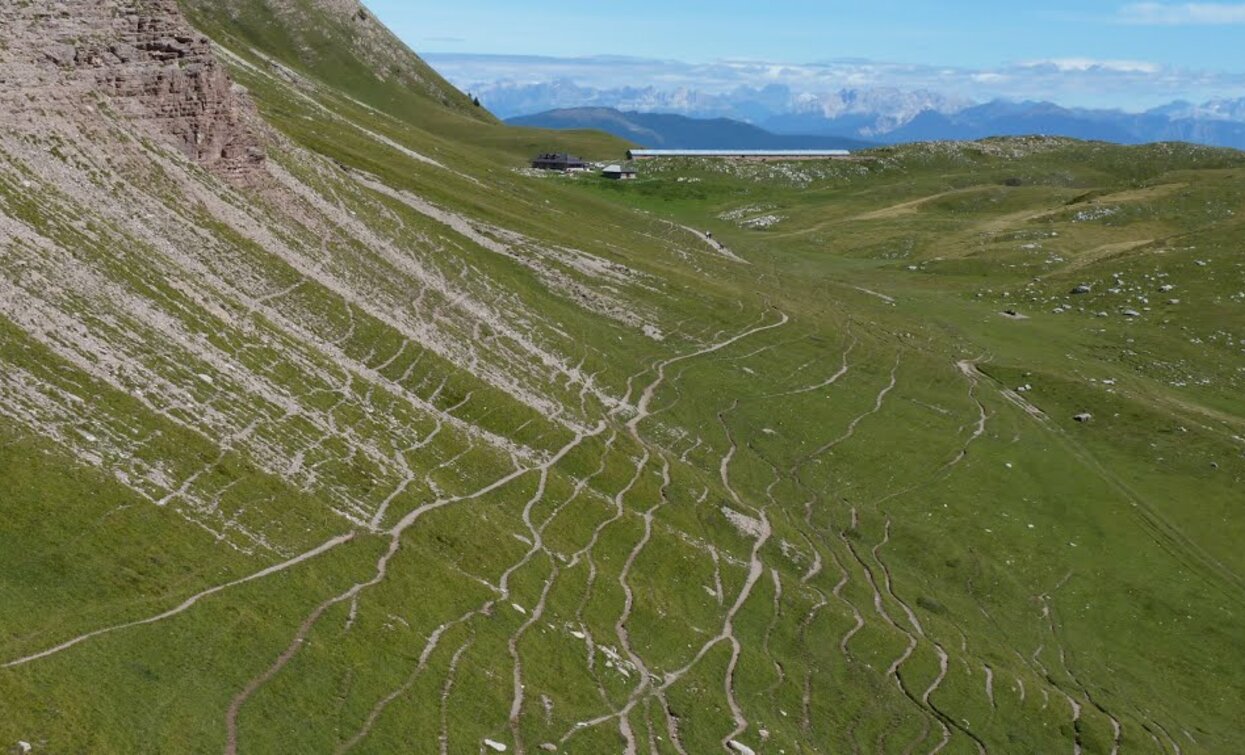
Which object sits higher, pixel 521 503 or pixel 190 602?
pixel 190 602

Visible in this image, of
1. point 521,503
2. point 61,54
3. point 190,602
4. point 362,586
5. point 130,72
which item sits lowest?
point 521,503

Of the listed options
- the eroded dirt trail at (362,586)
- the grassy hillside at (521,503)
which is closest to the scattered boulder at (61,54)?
the grassy hillside at (521,503)

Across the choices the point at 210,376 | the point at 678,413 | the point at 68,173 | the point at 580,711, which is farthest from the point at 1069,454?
the point at 68,173

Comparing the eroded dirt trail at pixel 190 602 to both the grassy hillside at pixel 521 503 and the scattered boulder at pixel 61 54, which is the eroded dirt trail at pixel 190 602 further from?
the scattered boulder at pixel 61 54

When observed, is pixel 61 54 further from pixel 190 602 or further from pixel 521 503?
pixel 190 602

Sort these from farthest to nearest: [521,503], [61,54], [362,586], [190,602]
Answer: [61,54]
[521,503]
[362,586]
[190,602]

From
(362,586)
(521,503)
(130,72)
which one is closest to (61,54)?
(130,72)
